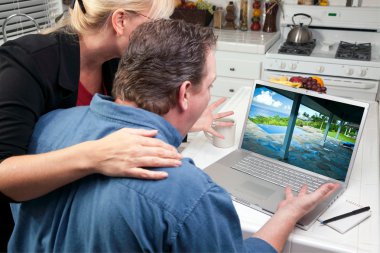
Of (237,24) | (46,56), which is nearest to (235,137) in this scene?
(46,56)

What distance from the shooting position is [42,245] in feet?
2.68

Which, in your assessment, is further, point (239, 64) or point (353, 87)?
point (239, 64)

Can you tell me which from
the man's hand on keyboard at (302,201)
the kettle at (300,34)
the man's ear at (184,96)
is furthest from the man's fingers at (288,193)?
the kettle at (300,34)

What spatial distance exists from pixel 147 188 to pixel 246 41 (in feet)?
8.88

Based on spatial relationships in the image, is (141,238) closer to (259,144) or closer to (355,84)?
(259,144)

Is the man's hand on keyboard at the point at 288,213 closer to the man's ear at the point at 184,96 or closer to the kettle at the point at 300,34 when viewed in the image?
the man's ear at the point at 184,96

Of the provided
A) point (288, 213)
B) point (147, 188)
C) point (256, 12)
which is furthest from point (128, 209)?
point (256, 12)

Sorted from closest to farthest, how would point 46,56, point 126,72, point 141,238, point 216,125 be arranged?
point 141,238, point 126,72, point 46,56, point 216,125

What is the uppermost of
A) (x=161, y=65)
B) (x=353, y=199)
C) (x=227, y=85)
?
(x=161, y=65)

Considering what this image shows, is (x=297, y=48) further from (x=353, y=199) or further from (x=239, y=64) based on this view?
(x=353, y=199)

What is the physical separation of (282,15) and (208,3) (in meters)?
0.75

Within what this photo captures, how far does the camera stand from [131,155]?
73 centimetres

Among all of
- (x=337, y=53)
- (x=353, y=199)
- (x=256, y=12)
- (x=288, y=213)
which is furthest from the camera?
(x=256, y=12)

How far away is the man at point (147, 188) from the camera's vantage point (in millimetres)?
675
